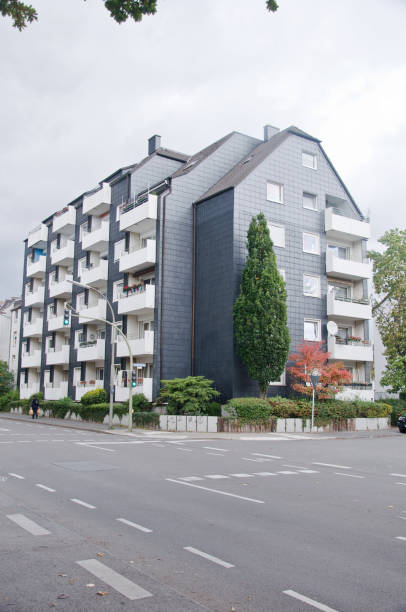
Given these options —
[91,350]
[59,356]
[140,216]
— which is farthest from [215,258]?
[59,356]

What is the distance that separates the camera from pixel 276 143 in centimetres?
3584

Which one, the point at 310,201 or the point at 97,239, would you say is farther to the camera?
the point at 97,239

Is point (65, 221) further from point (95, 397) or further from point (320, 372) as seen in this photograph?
point (320, 372)

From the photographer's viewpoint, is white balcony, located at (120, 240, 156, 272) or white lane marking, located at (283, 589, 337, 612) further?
white balcony, located at (120, 240, 156, 272)

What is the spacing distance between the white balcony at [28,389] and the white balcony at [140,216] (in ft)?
66.0

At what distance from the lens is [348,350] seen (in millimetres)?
34250

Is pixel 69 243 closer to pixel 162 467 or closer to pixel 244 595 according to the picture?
pixel 162 467

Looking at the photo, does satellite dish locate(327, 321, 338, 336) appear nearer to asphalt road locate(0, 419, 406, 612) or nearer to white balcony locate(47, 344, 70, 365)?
asphalt road locate(0, 419, 406, 612)

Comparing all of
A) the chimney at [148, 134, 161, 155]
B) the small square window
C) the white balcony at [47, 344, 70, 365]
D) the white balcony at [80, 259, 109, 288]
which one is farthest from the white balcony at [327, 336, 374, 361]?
the white balcony at [47, 344, 70, 365]

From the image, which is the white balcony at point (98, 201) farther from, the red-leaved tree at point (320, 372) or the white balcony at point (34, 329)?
the red-leaved tree at point (320, 372)

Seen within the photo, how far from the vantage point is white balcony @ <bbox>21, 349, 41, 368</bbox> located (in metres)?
49.3

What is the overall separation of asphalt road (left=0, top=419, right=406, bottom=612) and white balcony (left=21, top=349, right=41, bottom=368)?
36535 mm

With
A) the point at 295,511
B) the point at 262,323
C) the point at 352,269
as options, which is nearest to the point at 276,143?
the point at 352,269

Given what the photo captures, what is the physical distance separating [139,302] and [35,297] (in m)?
21.7
